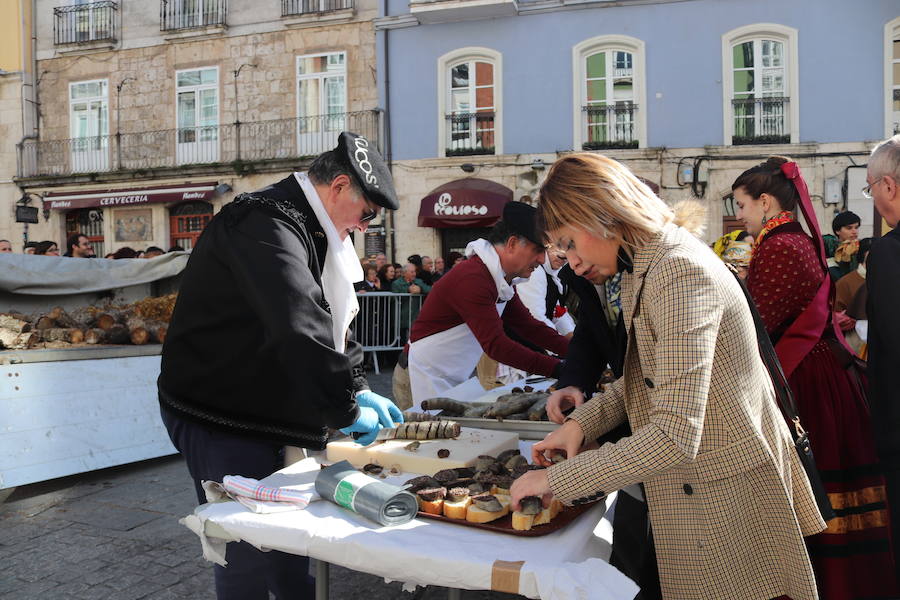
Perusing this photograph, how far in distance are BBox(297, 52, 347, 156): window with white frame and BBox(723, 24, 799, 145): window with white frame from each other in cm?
881

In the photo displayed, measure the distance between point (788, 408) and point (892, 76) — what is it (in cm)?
1507

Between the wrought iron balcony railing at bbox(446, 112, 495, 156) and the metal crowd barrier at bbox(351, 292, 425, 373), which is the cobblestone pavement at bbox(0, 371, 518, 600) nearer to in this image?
the metal crowd barrier at bbox(351, 292, 425, 373)

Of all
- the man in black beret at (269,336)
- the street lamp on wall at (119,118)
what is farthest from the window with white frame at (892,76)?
the street lamp on wall at (119,118)

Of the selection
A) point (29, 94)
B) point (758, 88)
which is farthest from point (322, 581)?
point (29, 94)

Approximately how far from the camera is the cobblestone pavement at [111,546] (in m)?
3.27

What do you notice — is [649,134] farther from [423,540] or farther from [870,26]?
[423,540]

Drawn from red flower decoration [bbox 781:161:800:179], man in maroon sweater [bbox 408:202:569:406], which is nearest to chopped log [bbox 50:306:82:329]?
man in maroon sweater [bbox 408:202:569:406]

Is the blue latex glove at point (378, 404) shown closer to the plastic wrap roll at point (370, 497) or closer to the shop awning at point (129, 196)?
the plastic wrap roll at point (370, 497)

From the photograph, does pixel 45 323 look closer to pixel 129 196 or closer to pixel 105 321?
pixel 105 321

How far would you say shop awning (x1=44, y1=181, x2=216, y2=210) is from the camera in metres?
16.9

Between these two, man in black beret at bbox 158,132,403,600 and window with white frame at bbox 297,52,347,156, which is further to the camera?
window with white frame at bbox 297,52,347,156

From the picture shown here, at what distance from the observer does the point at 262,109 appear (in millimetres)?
17016

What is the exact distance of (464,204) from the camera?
1508 cm

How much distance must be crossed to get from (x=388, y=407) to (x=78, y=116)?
19.8 meters
